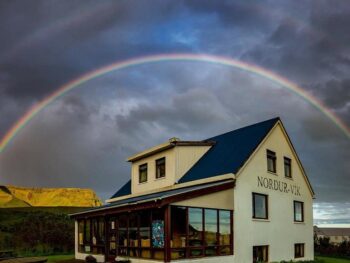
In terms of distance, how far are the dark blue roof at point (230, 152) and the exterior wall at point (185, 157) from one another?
0.34m

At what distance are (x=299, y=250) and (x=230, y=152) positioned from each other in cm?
868

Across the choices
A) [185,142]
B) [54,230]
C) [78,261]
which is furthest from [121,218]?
[54,230]

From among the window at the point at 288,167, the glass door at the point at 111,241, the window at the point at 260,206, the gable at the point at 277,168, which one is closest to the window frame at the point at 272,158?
the gable at the point at 277,168

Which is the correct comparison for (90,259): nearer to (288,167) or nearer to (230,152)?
(230,152)

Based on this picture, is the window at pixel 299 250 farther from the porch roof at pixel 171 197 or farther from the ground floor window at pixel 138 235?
the ground floor window at pixel 138 235

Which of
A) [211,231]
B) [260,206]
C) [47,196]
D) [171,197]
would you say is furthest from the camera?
[47,196]

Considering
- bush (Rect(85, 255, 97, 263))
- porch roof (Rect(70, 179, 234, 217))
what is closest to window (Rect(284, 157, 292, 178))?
porch roof (Rect(70, 179, 234, 217))

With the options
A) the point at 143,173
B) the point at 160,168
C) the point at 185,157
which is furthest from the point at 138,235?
the point at 143,173

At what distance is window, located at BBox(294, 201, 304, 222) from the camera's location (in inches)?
1262

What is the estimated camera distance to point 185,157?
102ft

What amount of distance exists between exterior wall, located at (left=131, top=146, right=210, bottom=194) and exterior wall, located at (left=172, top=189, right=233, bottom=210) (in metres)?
5.57

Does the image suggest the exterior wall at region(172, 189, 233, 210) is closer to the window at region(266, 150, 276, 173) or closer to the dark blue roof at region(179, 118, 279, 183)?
the dark blue roof at region(179, 118, 279, 183)

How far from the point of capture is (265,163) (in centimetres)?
2908

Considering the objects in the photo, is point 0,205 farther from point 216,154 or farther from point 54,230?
point 216,154
